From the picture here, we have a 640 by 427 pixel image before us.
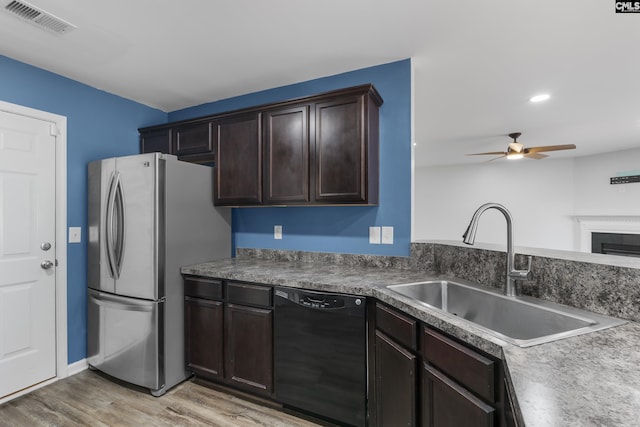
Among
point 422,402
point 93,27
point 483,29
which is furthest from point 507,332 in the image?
point 93,27

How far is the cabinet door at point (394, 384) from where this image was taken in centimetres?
143

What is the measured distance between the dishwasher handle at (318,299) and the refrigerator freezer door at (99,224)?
1.51 meters

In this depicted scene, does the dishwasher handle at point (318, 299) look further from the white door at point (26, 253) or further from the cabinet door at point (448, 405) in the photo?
the white door at point (26, 253)

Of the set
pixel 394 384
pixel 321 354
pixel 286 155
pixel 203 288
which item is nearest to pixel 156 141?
pixel 286 155

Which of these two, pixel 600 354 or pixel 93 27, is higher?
pixel 93 27

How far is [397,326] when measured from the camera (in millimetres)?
1536

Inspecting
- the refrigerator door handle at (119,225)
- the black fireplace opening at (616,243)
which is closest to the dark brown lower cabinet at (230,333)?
the refrigerator door handle at (119,225)

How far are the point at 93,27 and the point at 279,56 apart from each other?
3.95 feet

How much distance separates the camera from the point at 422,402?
4.52 ft

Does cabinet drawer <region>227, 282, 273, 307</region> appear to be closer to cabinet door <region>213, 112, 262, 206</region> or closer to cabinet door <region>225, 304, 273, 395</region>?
cabinet door <region>225, 304, 273, 395</region>

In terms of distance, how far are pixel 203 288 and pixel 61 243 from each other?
4.33 feet

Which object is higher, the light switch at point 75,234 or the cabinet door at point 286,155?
the cabinet door at point 286,155

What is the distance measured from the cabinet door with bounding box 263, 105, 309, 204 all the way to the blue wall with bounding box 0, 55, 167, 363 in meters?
1.67

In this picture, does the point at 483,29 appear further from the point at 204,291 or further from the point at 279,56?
the point at 204,291
